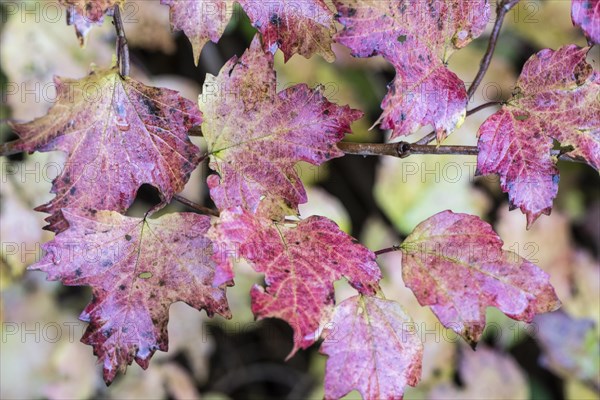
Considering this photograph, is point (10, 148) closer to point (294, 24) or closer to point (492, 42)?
point (294, 24)

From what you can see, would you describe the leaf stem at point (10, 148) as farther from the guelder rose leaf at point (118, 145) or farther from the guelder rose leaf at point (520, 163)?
the guelder rose leaf at point (520, 163)

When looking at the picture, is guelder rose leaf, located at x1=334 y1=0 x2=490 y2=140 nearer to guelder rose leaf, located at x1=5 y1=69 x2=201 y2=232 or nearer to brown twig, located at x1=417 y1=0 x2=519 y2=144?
brown twig, located at x1=417 y1=0 x2=519 y2=144

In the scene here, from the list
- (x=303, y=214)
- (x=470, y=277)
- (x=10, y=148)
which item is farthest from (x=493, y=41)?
(x=303, y=214)

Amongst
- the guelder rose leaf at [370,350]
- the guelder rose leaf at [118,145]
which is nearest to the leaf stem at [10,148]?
the guelder rose leaf at [118,145]

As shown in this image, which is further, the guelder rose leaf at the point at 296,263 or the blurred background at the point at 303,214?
the blurred background at the point at 303,214

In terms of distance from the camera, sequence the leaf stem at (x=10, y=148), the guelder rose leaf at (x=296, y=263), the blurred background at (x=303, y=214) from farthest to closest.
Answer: the blurred background at (x=303, y=214) → the leaf stem at (x=10, y=148) → the guelder rose leaf at (x=296, y=263)

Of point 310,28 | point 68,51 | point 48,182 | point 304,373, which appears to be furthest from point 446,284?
point 304,373

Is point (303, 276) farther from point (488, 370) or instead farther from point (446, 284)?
point (488, 370)

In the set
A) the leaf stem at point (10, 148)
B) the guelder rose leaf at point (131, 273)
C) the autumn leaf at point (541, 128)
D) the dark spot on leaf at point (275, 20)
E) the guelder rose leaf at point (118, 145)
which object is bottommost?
the guelder rose leaf at point (131, 273)
